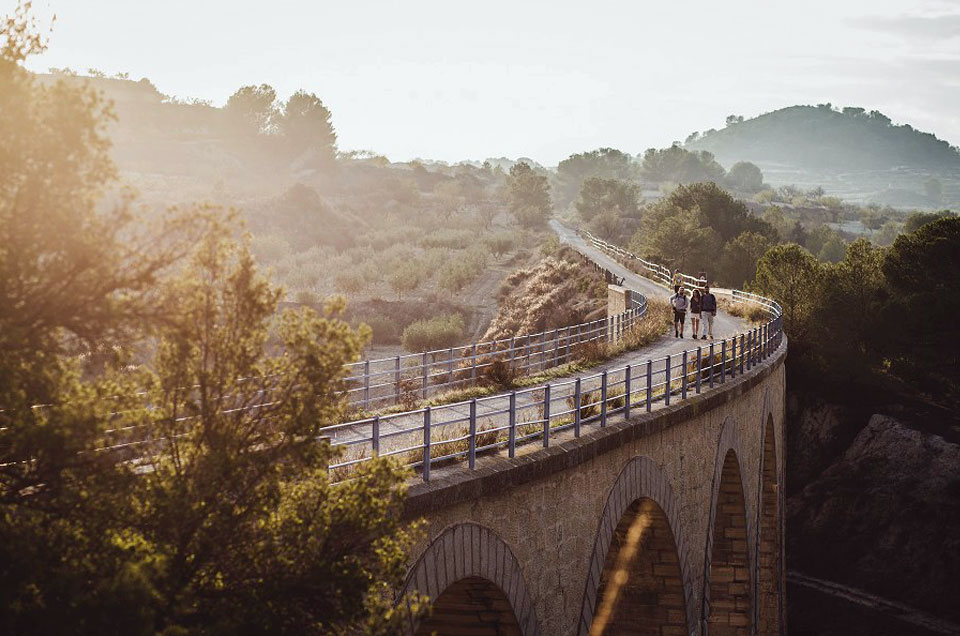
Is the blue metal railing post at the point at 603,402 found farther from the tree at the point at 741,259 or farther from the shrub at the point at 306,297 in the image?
the tree at the point at 741,259

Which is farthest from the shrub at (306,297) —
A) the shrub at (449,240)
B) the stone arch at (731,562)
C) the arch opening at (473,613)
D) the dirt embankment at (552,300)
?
the arch opening at (473,613)

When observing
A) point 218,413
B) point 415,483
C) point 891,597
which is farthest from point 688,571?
point 891,597

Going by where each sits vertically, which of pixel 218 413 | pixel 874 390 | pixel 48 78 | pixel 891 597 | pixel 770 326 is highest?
pixel 48 78

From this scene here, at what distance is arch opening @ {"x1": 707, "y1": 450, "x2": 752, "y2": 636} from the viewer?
69.8 ft

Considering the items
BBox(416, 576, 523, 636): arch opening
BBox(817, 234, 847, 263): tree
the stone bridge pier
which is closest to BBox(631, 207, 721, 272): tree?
the stone bridge pier

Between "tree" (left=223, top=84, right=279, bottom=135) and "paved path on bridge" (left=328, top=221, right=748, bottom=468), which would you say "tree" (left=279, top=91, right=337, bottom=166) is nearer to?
"tree" (left=223, top=84, right=279, bottom=135)

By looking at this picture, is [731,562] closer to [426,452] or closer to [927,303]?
[426,452]

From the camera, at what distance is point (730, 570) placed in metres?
22.0

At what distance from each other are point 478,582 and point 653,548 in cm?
592

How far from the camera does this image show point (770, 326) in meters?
26.7

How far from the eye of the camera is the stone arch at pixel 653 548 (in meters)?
13.5

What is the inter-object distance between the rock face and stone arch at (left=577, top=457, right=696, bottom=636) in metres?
21.3

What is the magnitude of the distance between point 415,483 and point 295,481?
5.15 feet

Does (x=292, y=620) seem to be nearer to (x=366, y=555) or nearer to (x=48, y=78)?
(x=366, y=555)
